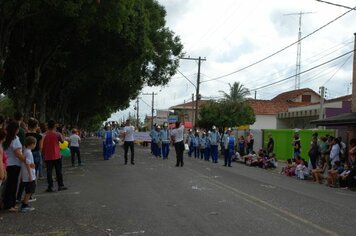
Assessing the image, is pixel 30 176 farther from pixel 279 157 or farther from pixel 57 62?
pixel 279 157

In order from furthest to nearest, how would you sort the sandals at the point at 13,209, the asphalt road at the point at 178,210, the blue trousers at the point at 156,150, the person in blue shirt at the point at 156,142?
the blue trousers at the point at 156,150, the person in blue shirt at the point at 156,142, the sandals at the point at 13,209, the asphalt road at the point at 178,210

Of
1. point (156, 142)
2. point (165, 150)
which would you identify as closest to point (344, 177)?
point (165, 150)

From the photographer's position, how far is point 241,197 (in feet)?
40.2

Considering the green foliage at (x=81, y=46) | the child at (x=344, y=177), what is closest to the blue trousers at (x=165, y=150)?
the green foliage at (x=81, y=46)

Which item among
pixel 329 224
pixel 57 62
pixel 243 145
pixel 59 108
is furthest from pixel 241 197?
pixel 59 108

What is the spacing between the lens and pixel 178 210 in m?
10.1

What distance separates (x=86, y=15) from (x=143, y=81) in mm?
20997

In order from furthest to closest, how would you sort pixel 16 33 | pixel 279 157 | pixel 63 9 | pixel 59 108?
1. pixel 59 108
2. pixel 279 157
3. pixel 16 33
4. pixel 63 9

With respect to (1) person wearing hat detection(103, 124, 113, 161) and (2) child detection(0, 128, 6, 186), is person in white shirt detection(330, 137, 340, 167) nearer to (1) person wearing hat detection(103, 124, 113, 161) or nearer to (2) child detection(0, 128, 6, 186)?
(1) person wearing hat detection(103, 124, 113, 161)

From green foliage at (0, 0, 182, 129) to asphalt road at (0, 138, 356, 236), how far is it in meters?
7.58

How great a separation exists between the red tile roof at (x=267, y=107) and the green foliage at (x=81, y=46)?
30550mm

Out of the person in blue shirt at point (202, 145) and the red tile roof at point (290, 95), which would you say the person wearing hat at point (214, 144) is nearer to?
the person in blue shirt at point (202, 145)

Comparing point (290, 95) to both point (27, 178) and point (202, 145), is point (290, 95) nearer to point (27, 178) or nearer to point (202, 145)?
point (202, 145)

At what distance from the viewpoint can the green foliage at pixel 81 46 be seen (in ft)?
66.7
